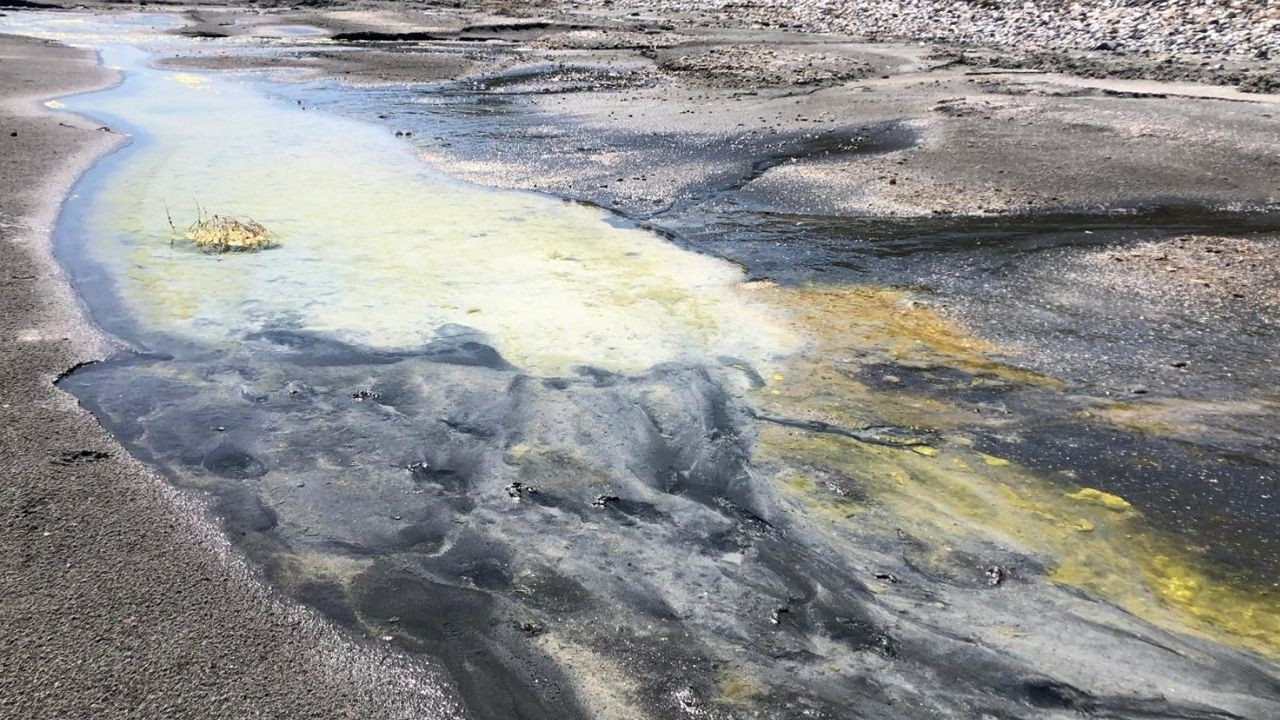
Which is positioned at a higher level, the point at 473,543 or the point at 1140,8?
the point at 1140,8

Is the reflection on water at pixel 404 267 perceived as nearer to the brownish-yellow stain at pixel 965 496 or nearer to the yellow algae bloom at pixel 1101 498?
the brownish-yellow stain at pixel 965 496

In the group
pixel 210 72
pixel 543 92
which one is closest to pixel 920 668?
pixel 543 92

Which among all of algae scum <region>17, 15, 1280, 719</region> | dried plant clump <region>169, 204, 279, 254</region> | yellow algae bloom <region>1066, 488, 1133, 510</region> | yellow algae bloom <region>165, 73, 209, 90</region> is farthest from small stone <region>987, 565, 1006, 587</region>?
yellow algae bloom <region>165, 73, 209, 90</region>

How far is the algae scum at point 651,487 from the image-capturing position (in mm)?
2865

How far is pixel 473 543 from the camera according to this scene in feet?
11.3

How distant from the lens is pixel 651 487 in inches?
153

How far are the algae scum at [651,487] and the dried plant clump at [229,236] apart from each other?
0.14 meters

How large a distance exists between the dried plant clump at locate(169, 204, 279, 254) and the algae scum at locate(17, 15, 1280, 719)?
5.4 inches

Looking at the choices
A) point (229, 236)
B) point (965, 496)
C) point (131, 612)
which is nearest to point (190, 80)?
point (229, 236)

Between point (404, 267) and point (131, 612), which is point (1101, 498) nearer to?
point (131, 612)

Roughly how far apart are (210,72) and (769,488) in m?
15.1

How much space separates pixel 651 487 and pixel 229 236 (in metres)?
4.37

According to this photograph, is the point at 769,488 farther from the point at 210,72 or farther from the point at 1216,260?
the point at 210,72

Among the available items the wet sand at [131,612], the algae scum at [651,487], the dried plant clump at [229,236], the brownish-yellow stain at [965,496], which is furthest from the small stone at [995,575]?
the dried plant clump at [229,236]
